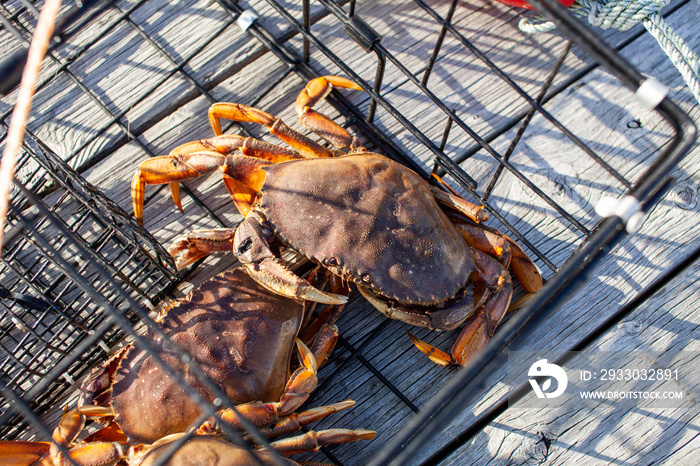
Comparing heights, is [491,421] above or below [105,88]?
below

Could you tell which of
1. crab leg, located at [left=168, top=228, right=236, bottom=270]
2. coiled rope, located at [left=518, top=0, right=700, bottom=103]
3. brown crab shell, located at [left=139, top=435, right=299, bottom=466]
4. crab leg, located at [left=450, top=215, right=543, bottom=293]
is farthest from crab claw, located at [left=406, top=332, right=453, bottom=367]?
coiled rope, located at [left=518, top=0, right=700, bottom=103]

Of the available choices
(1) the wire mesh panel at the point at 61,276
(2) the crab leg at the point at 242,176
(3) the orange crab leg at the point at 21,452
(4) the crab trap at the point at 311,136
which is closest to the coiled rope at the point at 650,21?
(4) the crab trap at the point at 311,136

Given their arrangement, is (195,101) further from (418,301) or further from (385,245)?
(418,301)

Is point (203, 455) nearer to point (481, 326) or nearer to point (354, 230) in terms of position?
point (354, 230)

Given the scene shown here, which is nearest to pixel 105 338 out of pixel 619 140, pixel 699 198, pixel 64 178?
pixel 64 178

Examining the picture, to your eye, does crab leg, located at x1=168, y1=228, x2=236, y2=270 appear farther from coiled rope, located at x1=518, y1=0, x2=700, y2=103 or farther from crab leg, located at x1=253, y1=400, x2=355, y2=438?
coiled rope, located at x1=518, y1=0, x2=700, y2=103
